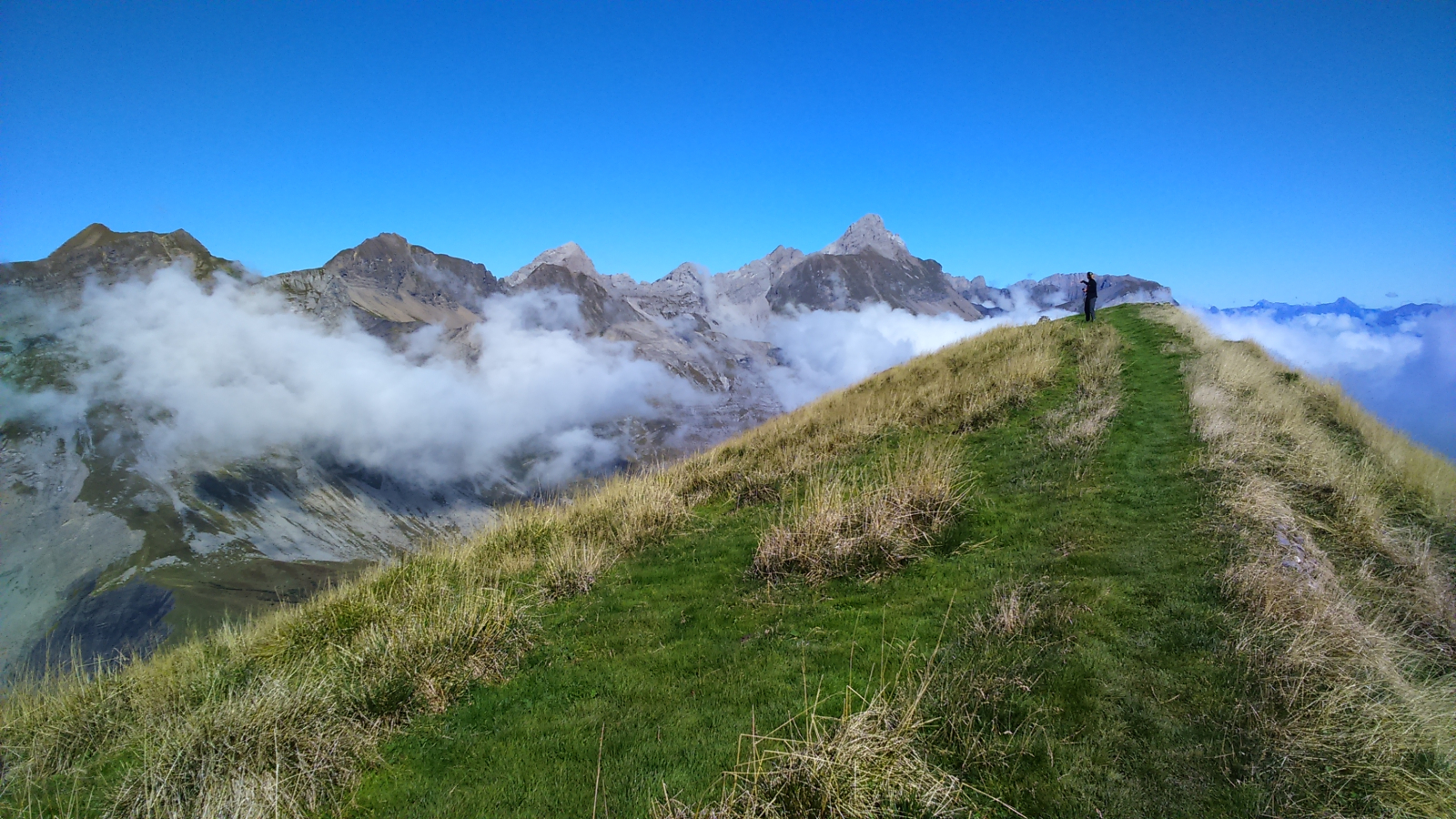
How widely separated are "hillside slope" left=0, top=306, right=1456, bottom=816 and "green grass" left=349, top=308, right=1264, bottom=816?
0.04 m

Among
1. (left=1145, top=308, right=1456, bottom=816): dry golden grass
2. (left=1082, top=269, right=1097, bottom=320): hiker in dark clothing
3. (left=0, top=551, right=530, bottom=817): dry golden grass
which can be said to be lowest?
(left=0, top=551, right=530, bottom=817): dry golden grass

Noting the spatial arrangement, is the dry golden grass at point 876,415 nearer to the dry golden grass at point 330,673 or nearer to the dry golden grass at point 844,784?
the dry golden grass at point 330,673

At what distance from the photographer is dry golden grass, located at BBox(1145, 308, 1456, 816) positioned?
4781 mm

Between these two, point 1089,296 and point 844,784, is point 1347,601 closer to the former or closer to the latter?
point 844,784

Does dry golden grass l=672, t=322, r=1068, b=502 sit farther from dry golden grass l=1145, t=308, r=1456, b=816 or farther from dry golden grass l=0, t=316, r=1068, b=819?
dry golden grass l=1145, t=308, r=1456, b=816

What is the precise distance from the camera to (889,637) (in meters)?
7.83

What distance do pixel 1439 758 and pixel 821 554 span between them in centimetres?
685

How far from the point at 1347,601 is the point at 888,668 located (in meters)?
5.45

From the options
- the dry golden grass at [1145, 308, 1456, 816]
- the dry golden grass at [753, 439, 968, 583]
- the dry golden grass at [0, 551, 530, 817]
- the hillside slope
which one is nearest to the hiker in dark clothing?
the dry golden grass at [1145, 308, 1456, 816]

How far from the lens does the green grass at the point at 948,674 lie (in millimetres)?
5414

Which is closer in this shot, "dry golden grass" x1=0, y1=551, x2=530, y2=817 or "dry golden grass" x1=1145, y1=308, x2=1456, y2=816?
"dry golden grass" x1=1145, y1=308, x2=1456, y2=816

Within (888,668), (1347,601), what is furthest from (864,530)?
(1347,601)

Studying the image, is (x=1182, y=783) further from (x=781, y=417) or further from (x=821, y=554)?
(x=781, y=417)

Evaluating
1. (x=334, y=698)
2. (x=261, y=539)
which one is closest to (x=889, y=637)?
(x=334, y=698)
